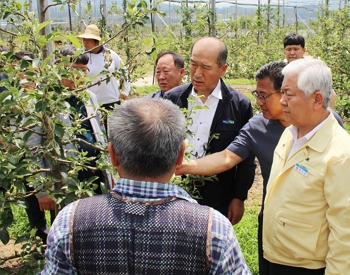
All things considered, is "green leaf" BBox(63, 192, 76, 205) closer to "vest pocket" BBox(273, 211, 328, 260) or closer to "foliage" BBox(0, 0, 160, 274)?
"foliage" BBox(0, 0, 160, 274)

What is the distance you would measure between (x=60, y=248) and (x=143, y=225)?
23 centimetres

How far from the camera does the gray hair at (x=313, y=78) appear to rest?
1.84m

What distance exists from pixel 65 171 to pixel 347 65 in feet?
20.0

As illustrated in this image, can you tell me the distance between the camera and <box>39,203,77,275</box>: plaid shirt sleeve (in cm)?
118

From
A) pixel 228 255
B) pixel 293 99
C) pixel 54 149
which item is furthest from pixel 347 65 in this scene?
pixel 228 255

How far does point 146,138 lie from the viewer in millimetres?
1188

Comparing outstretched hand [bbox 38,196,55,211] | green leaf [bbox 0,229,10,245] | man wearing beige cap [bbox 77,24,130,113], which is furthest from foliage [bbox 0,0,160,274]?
man wearing beige cap [bbox 77,24,130,113]

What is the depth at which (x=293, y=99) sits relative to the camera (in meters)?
1.89

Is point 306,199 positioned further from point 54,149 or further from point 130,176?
point 54,149

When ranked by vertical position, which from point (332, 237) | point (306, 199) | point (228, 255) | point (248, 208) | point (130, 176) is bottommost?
point (248, 208)

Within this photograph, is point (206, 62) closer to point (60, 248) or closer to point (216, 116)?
point (216, 116)

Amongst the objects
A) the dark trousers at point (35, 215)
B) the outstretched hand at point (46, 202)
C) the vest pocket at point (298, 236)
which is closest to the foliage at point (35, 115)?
the outstretched hand at point (46, 202)

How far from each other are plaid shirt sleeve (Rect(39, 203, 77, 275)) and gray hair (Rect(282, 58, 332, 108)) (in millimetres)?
1114

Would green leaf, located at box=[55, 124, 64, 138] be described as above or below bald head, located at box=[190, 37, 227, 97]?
below
